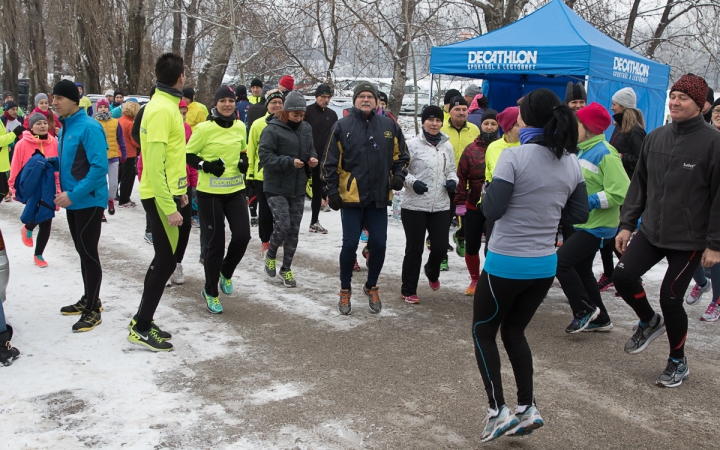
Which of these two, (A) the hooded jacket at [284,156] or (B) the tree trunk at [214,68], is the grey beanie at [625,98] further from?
(B) the tree trunk at [214,68]

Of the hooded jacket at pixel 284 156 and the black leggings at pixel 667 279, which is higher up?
the hooded jacket at pixel 284 156

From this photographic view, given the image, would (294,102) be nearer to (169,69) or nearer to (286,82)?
(169,69)

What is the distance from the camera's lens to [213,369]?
4.65 metres

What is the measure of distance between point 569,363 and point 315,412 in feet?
6.56

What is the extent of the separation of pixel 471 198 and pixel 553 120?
10.1ft

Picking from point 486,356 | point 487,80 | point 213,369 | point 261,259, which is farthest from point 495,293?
point 487,80

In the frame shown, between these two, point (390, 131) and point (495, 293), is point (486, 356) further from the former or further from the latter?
point (390, 131)

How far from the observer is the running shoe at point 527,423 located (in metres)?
3.54

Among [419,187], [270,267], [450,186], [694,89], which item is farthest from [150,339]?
[694,89]

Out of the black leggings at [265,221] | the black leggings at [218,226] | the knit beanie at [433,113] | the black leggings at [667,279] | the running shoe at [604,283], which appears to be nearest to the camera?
the black leggings at [667,279]

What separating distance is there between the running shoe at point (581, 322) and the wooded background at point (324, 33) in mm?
10119

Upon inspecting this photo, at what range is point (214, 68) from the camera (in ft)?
64.3

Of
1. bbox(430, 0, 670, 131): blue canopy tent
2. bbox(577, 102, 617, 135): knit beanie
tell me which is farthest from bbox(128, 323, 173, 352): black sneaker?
bbox(430, 0, 670, 131): blue canopy tent

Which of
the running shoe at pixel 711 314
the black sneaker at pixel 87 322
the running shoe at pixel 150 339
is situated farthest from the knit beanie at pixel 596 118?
the black sneaker at pixel 87 322
